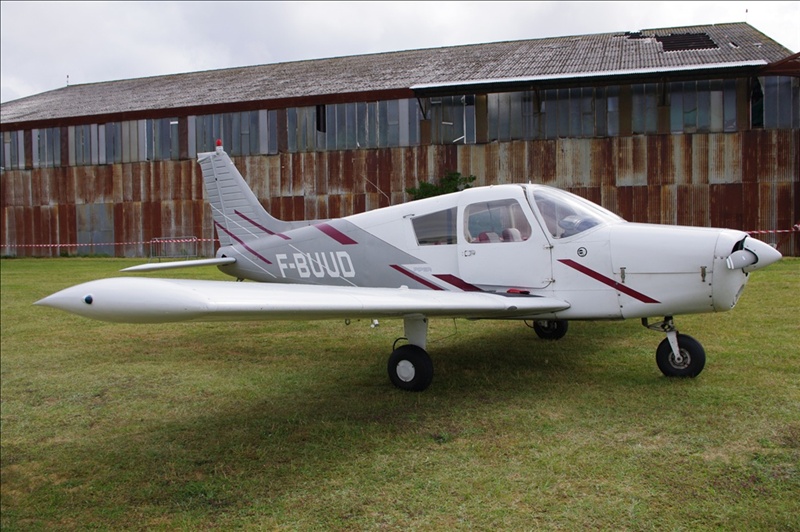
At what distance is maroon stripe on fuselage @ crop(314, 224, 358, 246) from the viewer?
25.1 feet

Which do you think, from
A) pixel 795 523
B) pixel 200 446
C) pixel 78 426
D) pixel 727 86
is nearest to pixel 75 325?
pixel 78 426

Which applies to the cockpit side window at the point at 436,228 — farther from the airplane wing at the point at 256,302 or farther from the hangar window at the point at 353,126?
the hangar window at the point at 353,126

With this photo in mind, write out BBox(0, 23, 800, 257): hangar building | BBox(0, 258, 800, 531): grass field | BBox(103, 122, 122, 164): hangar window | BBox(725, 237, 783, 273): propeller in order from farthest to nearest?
BBox(103, 122, 122, 164): hangar window, BBox(0, 23, 800, 257): hangar building, BBox(725, 237, 783, 273): propeller, BBox(0, 258, 800, 531): grass field

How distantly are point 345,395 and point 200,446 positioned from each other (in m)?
1.73

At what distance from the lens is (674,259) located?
5.89 meters

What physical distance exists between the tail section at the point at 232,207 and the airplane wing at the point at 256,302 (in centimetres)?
393

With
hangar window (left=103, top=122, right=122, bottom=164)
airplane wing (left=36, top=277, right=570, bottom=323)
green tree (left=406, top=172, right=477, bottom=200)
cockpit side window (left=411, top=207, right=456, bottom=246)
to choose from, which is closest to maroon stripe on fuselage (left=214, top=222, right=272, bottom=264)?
cockpit side window (left=411, top=207, right=456, bottom=246)

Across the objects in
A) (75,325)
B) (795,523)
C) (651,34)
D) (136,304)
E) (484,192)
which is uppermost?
(651,34)

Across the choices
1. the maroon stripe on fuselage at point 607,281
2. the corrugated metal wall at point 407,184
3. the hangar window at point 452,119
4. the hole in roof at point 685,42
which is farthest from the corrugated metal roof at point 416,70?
the maroon stripe on fuselage at point 607,281

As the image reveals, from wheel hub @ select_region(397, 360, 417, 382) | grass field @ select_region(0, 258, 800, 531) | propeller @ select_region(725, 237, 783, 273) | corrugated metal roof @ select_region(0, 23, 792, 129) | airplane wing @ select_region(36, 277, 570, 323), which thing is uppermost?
corrugated metal roof @ select_region(0, 23, 792, 129)

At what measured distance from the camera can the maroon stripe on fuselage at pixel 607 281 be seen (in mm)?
6036

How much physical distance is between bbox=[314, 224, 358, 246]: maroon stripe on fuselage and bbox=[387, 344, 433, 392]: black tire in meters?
1.90

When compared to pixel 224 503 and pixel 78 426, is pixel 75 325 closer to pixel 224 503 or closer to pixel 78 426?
pixel 78 426

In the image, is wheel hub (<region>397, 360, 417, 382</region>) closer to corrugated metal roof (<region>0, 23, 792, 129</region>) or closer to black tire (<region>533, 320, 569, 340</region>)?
black tire (<region>533, 320, 569, 340</region>)
